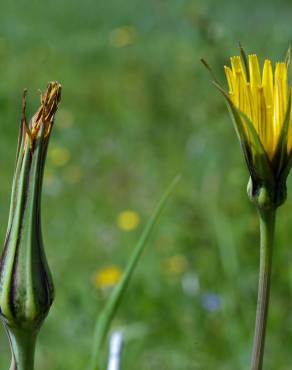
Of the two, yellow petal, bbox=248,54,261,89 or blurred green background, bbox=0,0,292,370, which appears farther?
blurred green background, bbox=0,0,292,370

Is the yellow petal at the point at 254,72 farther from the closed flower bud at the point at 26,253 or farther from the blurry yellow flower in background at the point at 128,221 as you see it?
the blurry yellow flower in background at the point at 128,221

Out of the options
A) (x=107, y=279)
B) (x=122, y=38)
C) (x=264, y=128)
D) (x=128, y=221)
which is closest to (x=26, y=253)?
(x=264, y=128)

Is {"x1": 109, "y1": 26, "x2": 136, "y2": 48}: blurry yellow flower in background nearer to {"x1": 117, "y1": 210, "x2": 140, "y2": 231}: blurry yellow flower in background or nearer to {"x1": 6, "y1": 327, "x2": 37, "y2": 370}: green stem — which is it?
{"x1": 117, "y1": 210, "x2": 140, "y2": 231}: blurry yellow flower in background

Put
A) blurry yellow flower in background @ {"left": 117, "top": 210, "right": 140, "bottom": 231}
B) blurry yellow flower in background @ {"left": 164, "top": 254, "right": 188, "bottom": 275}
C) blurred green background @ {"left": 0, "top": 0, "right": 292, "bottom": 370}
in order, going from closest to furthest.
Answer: blurred green background @ {"left": 0, "top": 0, "right": 292, "bottom": 370} → blurry yellow flower in background @ {"left": 164, "top": 254, "right": 188, "bottom": 275} → blurry yellow flower in background @ {"left": 117, "top": 210, "right": 140, "bottom": 231}

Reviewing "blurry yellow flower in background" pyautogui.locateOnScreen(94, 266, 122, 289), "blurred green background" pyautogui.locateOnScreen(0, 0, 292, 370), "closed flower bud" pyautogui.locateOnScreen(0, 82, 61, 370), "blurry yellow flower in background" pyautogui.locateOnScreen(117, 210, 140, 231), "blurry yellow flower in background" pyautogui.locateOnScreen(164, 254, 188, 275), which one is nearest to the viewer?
"closed flower bud" pyautogui.locateOnScreen(0, 82, 61, 370)

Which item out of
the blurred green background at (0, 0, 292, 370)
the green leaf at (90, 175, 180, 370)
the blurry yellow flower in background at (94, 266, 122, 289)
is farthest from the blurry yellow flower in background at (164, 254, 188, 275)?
the green leaf at (90, 175, 180, 370)

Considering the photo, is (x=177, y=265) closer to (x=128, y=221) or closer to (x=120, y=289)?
(x=128, y=221)

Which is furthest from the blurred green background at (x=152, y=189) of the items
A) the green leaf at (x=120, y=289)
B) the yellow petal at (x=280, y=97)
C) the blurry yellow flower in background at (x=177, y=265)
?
the yellow petal at (x=280, y=97)
